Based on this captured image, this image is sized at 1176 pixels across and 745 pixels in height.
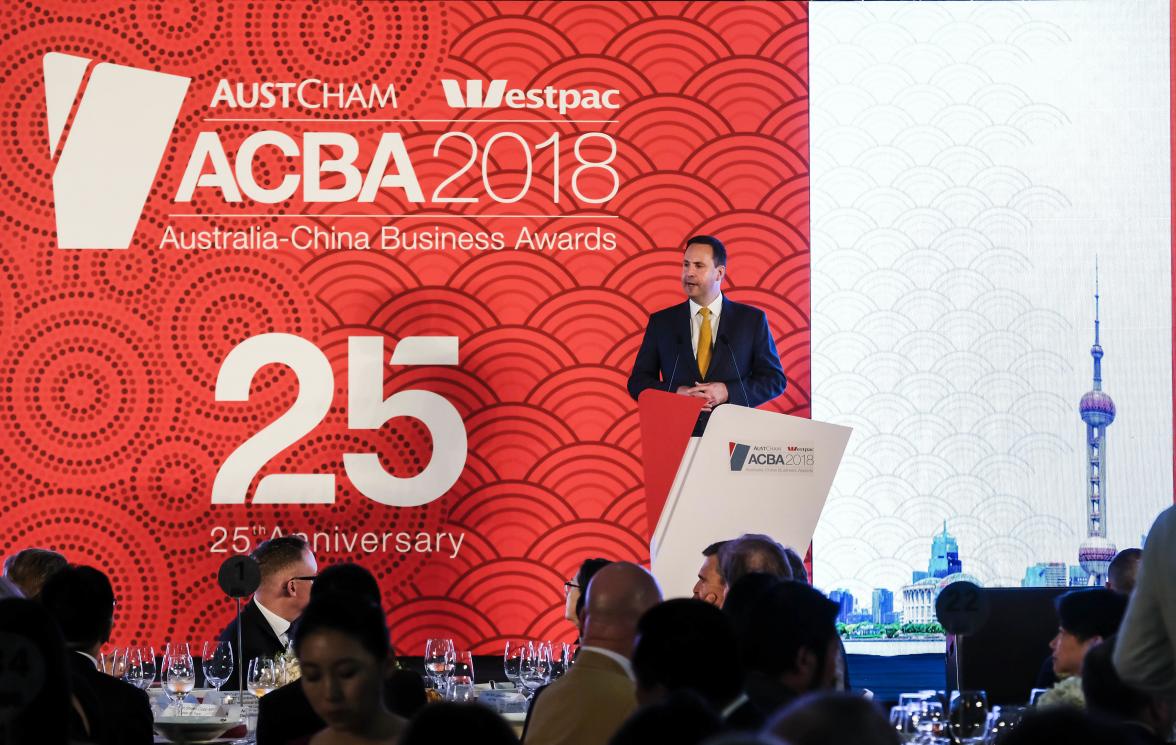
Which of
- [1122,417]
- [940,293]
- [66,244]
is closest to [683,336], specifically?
[940,293]

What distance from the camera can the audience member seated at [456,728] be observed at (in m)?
1.79

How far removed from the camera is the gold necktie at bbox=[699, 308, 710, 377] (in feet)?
23.5

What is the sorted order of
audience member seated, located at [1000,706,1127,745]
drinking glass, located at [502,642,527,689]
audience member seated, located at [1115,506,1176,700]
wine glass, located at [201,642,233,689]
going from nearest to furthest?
1. audience member seated, located at [1000,706,1127,745]
2. audience member seated, located at [1115,506,1176,700]
3. wine glass, located at [201,642,233,689]
4. drinking glass, located at [502,642,527,689]

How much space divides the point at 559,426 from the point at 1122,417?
10.3ft

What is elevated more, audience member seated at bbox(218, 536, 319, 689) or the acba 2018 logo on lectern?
the acba 2018 logo on lectern

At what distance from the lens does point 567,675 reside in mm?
3508

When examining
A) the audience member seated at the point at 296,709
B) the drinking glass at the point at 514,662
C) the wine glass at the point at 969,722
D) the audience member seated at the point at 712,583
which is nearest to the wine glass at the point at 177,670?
the drinking glass at the point at 514,662

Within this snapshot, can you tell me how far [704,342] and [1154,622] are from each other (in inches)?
146

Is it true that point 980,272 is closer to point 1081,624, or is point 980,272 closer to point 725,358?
point 725,358

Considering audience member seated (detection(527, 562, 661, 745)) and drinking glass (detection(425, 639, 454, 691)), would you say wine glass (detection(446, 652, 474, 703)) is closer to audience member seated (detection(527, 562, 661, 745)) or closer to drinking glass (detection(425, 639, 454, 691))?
drinking glass (detection(425, 639, 454, 691))

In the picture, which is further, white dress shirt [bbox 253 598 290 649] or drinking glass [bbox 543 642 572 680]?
white dress shirt [bbox 253 598 290 649]

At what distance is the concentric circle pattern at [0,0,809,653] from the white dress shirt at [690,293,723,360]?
3.17 feet

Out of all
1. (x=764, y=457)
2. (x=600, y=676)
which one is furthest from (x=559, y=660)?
(x=600, y=676)

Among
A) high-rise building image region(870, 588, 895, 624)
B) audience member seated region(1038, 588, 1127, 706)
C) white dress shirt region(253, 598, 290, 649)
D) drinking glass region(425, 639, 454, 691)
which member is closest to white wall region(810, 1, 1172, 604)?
high-rise building image region(870, 588, 895, 624)
